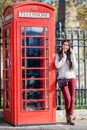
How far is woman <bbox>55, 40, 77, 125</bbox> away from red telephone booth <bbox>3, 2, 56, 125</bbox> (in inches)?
7.2

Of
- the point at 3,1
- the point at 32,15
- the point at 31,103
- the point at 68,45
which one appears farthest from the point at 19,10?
the point at 3,1

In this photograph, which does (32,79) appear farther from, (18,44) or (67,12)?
(67,12)

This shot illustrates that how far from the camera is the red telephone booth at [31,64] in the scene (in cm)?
998

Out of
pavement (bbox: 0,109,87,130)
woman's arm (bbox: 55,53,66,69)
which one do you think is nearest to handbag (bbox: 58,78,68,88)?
woman's arm (bbox: 55,53,66,69)

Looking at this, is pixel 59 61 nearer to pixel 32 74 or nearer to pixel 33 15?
pixel 32 74

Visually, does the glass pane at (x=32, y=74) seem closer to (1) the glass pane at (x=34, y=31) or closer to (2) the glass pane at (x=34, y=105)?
(2) the glass pane at (x=34, y=105)

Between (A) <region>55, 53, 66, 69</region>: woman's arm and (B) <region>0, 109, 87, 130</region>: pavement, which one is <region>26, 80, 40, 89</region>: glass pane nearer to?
(A) <region>55, 53, 66, 69</region>: woman's arm

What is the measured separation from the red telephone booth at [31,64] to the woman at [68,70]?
0.18 m

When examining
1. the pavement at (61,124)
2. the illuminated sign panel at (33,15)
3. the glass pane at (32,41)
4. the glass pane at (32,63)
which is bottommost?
the pavement at (61,124)

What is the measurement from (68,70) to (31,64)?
30.1 inches

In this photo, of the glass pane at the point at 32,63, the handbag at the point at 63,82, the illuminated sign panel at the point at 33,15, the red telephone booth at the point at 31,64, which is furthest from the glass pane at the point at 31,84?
the illuminated sign panel at the point at 33,15

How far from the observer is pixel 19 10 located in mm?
9961

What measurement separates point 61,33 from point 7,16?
1304 mm

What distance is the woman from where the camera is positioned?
33.3 feet
